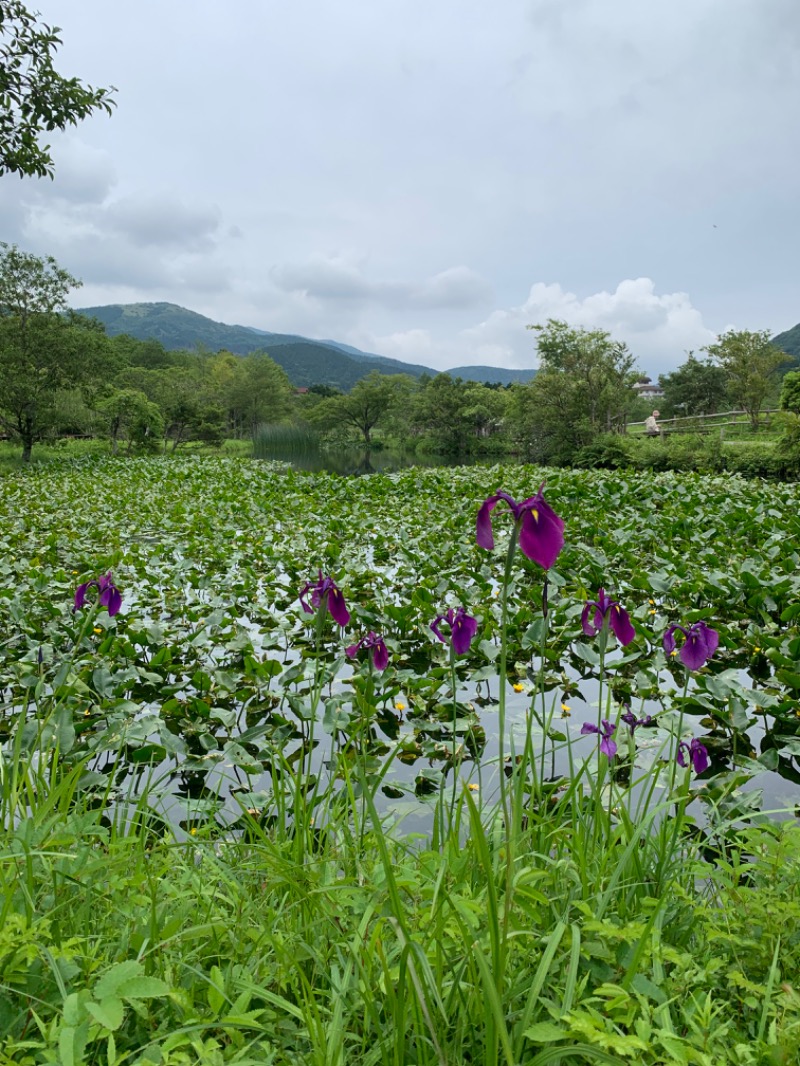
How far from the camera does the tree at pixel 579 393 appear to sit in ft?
76.7

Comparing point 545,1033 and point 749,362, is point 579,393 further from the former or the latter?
point 545,1033

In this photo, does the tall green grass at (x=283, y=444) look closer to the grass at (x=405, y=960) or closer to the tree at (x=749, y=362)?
the tree at (x=749, y=362)

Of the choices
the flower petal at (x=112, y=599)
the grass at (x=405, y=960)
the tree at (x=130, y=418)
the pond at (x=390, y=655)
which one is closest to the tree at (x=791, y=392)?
the pond at (x=390, y=655)

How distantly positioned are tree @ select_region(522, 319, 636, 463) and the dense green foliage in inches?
678

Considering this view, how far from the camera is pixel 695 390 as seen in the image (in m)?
44.1

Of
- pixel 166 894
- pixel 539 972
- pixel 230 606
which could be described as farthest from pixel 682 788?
pixel 230 606

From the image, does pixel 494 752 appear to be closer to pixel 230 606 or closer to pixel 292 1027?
pixel 292 1027

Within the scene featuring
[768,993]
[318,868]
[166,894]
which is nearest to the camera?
[768,993]

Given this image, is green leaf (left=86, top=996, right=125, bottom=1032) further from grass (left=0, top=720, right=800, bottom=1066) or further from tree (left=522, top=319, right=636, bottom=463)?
tree (left=522, top=319, right=636, bottom=463)

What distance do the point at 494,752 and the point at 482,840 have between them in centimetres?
190

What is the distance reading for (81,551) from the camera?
6090mm

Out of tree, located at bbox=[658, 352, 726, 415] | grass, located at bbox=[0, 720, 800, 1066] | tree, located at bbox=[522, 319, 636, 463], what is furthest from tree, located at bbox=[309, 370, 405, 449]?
grass, located at bbox=[0, 720, 800, 1066]

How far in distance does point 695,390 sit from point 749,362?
1745 cm

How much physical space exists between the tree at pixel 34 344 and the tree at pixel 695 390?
37.7m
